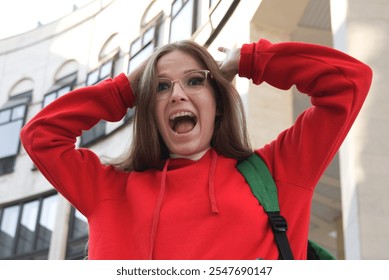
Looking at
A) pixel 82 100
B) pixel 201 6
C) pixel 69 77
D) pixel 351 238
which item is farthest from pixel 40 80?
pixel 82 100

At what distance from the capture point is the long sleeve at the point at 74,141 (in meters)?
1.80

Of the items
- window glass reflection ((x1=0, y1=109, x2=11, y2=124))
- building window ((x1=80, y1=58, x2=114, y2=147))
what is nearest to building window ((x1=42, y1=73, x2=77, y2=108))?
building window ((x1=80, y1=58, x2=114, y2=147))

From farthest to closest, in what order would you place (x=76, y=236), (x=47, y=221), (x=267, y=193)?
1. (x=47, y=221)
2. (x=76, y=236)
3. (x=267, y=193)

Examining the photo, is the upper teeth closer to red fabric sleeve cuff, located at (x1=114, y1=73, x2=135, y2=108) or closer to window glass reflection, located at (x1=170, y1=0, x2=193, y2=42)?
red fabric sleeve cuff, located at (x1=114, y1=73, x2=135, y2=108)

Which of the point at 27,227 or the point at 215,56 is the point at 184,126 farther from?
the point at 27,227

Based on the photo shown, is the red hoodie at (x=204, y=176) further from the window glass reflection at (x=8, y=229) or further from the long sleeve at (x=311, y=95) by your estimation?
the window glass reflection at (x=8, y=229)

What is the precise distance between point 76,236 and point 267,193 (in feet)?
44.0

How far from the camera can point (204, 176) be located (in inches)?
68.9

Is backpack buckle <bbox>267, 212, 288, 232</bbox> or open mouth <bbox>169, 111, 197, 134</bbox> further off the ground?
open mouth <bbox>169, 111, 197, 134</bbox>

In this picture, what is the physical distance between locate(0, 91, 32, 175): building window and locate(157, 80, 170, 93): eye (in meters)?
16.7

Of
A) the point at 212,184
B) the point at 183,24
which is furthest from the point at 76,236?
the point at 212,184

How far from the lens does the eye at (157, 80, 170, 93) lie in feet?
6.19

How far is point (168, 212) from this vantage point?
163 cm
